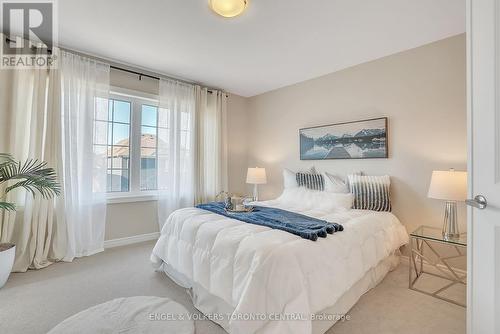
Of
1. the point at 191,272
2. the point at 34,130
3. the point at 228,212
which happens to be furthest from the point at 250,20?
the point at 34,130

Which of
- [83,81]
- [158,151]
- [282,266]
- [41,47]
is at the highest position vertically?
[41,47]

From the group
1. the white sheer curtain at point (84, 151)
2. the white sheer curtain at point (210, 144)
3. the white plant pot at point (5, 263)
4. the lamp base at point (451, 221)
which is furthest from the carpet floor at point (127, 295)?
the white sheer curtain at point (210, 144)

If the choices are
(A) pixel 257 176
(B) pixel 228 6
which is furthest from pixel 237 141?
(B) pixel 228 6

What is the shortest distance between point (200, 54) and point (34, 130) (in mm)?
2033

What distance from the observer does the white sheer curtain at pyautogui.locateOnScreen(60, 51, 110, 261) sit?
283 centimetres

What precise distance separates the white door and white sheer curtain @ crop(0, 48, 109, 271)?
3.56 meters

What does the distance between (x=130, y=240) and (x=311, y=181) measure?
9.02 ft

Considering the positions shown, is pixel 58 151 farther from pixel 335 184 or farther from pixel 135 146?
pixel 335 184

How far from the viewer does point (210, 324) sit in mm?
1740

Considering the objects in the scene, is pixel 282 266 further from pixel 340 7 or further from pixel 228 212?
pixel 340 7

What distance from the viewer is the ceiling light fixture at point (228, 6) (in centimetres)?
187

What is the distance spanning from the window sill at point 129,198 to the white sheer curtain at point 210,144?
683 mm
